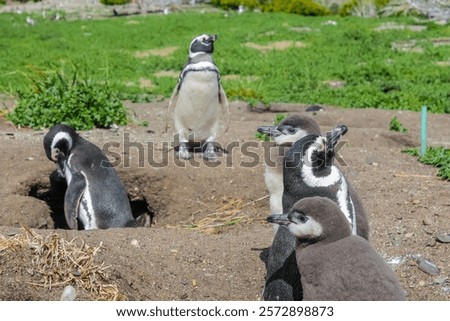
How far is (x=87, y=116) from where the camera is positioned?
872cm

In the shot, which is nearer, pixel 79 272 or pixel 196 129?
pixel 79 272

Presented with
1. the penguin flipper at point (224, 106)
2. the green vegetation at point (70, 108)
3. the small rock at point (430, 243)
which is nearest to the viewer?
the small rock at point (430, 243)

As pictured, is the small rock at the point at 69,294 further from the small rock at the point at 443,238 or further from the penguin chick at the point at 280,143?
the small rock at the point at 443,238

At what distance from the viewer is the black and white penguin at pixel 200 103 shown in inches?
298

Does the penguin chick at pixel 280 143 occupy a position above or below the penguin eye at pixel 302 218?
below

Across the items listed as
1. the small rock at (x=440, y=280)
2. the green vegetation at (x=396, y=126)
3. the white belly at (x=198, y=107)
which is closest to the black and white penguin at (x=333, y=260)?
the small rock at (x=440, y=280)

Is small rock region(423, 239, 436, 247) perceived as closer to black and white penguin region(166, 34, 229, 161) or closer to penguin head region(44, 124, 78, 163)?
black and white penguin region(166, 34, 229, 161)

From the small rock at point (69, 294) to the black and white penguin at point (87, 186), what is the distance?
2.47 m

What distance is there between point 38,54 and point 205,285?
14030 mm

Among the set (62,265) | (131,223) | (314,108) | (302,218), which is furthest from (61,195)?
(314,108)

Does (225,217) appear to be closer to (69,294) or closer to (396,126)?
(69,294)

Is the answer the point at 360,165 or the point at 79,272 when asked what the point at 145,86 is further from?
the point at 79,272

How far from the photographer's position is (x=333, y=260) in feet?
11.3
